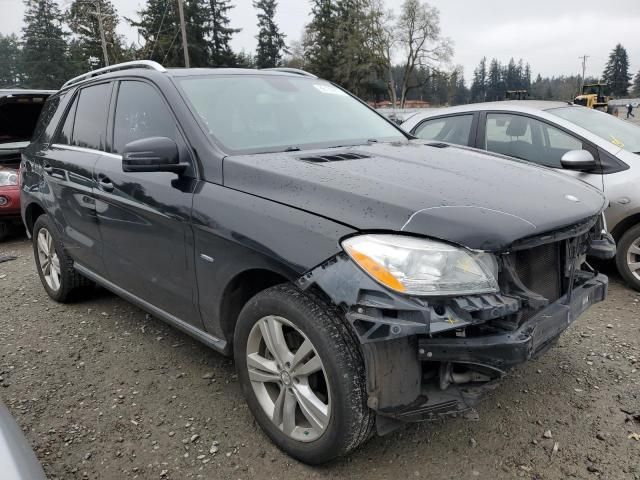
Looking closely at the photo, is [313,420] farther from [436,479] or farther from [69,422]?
[69,422]

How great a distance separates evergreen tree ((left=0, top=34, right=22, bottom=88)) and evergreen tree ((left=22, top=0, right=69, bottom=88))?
3842 millimetres

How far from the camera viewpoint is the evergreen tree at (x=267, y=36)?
65.4m

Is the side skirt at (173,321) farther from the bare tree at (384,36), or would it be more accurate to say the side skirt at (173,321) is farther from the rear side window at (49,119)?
the bare tree at (384,36)

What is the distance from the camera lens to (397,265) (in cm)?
188

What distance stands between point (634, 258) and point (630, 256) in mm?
39

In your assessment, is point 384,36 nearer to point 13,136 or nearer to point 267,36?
point 267,36

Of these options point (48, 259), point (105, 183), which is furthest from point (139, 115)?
point (48, 259)

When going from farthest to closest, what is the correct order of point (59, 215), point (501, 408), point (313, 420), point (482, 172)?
point (59, 215)
point (501, 408)
point (482, 172)
point (313, 420)

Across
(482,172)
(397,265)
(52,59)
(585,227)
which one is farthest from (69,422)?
(52,59)

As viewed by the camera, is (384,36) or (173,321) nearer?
(173,321)

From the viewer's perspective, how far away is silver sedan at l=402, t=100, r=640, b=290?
13.8 feet

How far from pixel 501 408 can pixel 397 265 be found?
1.34m

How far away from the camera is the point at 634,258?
4.27m

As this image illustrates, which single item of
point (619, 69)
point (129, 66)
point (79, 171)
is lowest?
point (79, 171)
